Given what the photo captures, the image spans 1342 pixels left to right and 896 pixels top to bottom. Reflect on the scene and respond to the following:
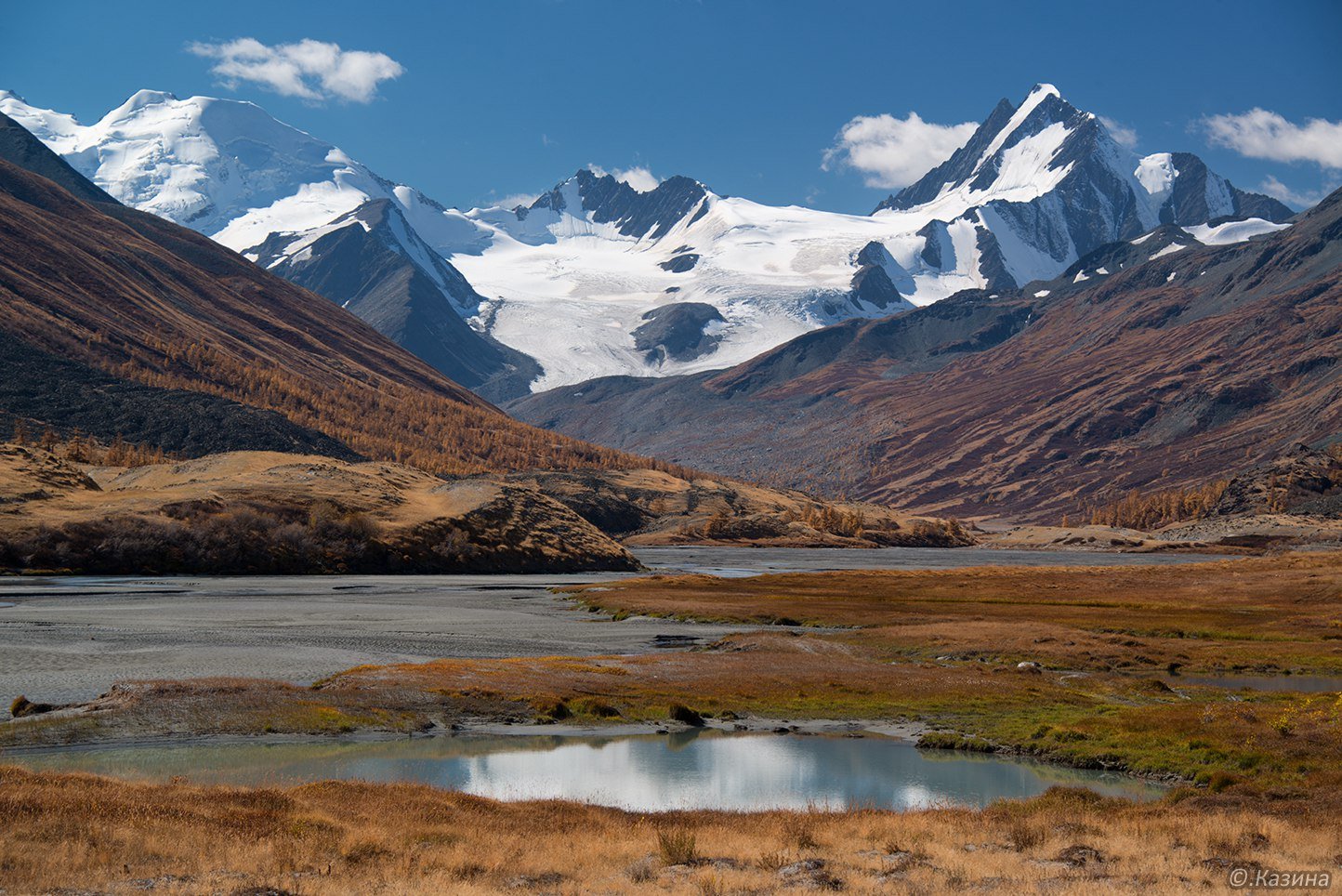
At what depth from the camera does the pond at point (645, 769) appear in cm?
3734

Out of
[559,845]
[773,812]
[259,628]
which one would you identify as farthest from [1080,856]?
[259,628]

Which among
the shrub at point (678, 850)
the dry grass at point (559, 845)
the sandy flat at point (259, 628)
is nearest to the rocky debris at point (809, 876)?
the dry grass at point (559, 845)

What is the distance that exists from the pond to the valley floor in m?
1.93

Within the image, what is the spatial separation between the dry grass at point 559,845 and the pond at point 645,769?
5.13 meters

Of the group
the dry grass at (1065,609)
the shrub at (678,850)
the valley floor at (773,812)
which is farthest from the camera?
the dry grass at (1065,609)

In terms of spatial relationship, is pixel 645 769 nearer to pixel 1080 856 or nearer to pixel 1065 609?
pixel 1080 856

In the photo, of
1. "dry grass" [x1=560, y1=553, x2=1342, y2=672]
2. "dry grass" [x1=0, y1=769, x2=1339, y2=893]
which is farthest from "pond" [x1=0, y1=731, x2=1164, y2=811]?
→ "dry grass" [x1=560, y1=553, x2=1342, y2=672]

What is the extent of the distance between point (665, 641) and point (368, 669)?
28.3 m

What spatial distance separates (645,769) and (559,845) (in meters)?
13.4

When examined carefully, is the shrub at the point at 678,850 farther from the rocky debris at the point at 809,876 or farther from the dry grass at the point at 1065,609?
the dry grass at the point at 1065,609

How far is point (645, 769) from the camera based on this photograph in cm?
4203

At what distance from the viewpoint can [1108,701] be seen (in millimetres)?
55812

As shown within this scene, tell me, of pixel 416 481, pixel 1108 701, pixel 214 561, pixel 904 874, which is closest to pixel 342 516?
pixel 214 561

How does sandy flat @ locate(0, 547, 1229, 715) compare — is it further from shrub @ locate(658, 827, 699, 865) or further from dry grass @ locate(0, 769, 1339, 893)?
shrub @ locate(658, 827, 699, 865)
